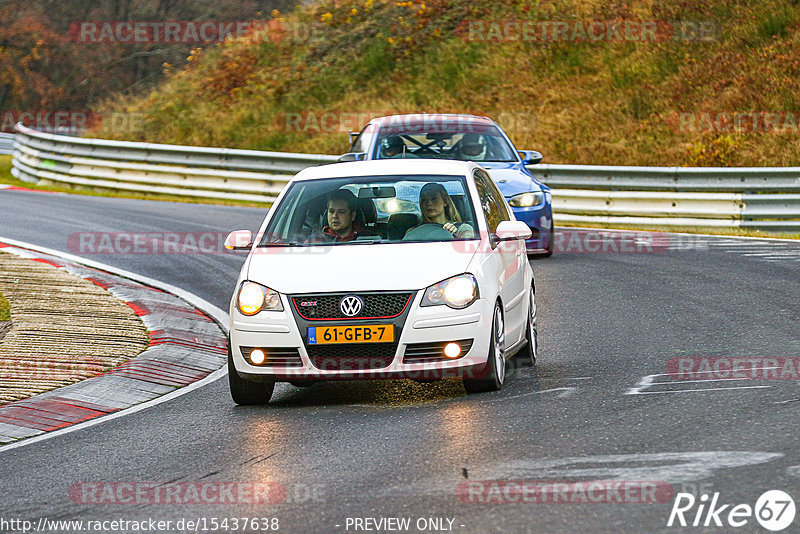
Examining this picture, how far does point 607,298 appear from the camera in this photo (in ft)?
40.9

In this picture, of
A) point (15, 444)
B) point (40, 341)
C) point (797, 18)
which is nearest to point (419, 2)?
point (797, 18)

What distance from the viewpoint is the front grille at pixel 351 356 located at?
7672mm

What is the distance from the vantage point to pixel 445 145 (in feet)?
50.0

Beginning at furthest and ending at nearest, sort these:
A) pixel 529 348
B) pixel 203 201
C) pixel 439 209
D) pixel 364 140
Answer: pixel 203 201 < pixel 364 140 < pixel 529 348 < pixel 439 209

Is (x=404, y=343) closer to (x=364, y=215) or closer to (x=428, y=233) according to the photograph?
(x=428, y=233)

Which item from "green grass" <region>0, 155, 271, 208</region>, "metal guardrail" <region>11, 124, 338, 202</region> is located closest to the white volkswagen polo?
"metal guardrail" <region>11, 124, 338, 202</region>

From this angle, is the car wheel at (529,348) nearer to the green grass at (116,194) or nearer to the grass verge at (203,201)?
the grass verge at (203,201)

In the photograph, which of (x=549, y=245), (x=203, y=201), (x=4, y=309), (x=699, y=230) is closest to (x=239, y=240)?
(x=4, y=309)

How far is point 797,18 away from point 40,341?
23369 mm

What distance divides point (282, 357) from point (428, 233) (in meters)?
1.46

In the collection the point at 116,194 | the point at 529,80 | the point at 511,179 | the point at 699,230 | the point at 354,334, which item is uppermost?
the point at 529,80

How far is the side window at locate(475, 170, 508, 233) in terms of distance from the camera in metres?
8.95

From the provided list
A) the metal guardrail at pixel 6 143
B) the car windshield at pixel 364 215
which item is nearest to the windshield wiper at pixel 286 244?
the car windshield at pixel 364 215

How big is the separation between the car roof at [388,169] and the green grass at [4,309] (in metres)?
3.65
